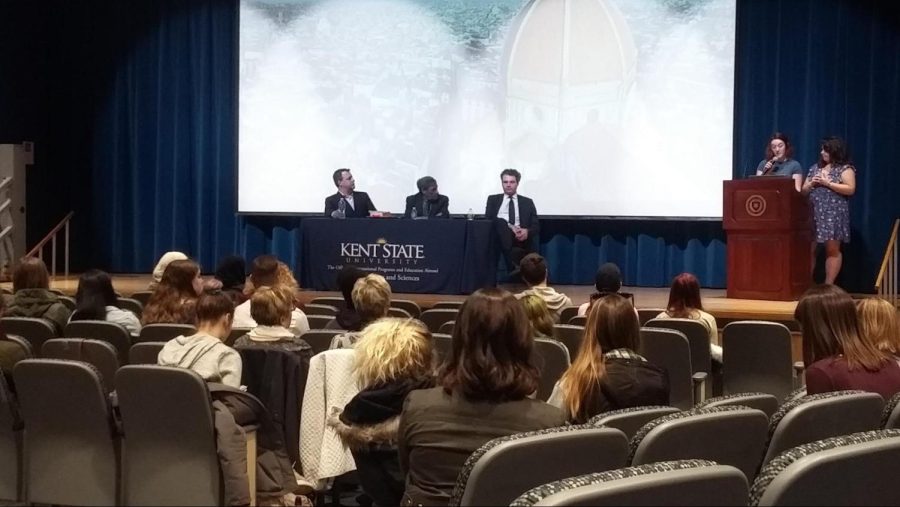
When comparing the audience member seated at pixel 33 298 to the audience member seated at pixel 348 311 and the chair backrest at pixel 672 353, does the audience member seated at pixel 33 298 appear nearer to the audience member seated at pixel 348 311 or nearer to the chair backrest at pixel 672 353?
the audience member seated at pixel 348 311

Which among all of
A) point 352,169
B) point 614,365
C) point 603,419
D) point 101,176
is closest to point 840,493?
point 603,419

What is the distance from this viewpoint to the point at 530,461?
76.3 inches

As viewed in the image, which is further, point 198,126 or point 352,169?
point 198,126

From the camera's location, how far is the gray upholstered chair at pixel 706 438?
2.07 m

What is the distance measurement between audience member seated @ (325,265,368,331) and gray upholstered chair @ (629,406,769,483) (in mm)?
2631

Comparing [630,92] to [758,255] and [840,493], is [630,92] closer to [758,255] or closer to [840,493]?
[758,255]

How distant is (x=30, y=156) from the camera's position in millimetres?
11547

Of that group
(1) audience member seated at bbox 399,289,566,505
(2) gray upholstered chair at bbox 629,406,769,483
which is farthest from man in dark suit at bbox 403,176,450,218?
(2) gray upholstered chair at bbox 629,406,769,483

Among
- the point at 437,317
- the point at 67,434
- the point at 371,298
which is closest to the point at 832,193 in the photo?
the point at 437,317

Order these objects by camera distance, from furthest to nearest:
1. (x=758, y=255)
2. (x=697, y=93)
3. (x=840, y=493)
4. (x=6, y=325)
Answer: (x=697, y=93)
(x=758, y=255)
(x=6, y=325)
(x=840, y=493)

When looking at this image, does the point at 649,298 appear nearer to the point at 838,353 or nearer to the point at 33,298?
the point at 33,298

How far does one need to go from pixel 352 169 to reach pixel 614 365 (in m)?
7.89

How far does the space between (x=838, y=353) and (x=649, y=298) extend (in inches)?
235

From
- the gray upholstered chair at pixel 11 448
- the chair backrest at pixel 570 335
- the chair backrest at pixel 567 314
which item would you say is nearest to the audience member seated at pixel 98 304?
the gray upholstered chair at pixel 11 448
